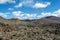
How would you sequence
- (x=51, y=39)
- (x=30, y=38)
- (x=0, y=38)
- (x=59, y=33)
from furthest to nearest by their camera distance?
(x=59, y=33) → (x=51, y=39) → (x=30, y=38) → (x=0, y=38)

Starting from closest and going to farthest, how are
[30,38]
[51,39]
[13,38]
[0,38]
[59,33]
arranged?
[0,38] < [13,38] < [30,38] < [51,39] < [59,33]

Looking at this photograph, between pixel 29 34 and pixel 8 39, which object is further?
pixel 29 34

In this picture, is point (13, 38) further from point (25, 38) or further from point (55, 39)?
point (55, 39)

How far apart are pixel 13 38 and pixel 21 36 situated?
770cm

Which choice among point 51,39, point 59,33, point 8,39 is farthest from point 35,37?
point 59,33

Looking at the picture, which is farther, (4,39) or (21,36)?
(21,36)

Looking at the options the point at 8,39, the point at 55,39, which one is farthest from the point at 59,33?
the point at 8,39

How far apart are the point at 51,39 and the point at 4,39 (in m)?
39.8

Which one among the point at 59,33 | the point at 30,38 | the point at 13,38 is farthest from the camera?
the point at 59,33

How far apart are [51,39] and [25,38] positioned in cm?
2217

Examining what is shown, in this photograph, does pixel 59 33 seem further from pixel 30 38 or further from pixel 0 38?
pixel 0 38

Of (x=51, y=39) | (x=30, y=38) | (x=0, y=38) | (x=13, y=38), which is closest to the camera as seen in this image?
(x=0, y=38)

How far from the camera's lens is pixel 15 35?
116562 millimetres

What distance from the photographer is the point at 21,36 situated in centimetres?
11562
